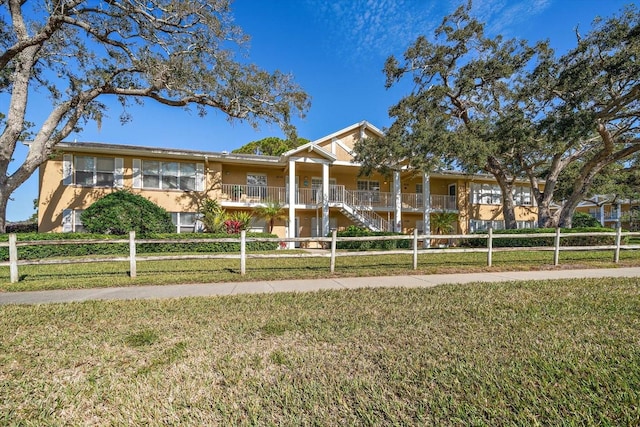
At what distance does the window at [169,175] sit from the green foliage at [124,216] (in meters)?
2.01

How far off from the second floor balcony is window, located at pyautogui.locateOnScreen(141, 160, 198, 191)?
2.00 meters

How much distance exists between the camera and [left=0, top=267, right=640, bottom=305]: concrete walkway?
229 inches

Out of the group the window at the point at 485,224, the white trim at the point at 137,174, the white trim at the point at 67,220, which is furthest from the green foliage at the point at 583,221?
the white trim at the point at 67,220

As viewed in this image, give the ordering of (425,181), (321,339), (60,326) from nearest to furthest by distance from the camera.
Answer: (321,339) → (60,326) → (425,181)

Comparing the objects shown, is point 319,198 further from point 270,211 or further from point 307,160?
point 270,211

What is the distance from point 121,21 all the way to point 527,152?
72.2ft

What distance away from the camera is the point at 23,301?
17.9ft

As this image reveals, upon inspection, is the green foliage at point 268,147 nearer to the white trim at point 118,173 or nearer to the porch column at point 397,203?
the porch column at point 397,203

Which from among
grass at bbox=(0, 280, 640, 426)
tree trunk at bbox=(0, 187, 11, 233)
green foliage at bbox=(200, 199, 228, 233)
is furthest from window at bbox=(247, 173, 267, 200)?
grass at bbox=(0, 280, 640, 426)

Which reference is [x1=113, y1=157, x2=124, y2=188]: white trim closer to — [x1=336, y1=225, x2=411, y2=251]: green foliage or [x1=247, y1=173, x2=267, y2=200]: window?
[x1=247, y1=173, x2=267, y2=200]: window

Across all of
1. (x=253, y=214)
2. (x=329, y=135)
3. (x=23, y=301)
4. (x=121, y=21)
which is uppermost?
(x=121, y=21)

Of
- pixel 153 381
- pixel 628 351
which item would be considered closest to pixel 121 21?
pixel 153 381

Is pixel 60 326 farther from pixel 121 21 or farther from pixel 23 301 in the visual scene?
pixel 121 21

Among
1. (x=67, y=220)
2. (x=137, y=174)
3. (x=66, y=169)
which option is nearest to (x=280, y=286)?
(x=137, y=174)
